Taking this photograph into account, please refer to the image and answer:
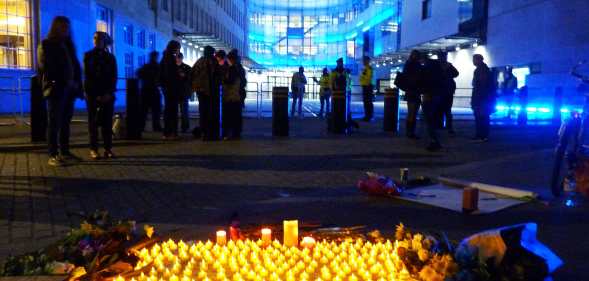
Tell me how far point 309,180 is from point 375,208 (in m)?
1.77

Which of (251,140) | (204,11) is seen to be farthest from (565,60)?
(204,11)

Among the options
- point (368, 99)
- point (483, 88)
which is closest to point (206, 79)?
point (483, 88)

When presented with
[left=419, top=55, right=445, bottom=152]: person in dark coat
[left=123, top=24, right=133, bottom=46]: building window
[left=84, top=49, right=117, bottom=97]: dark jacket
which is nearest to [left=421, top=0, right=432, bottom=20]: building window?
[left=123, top=24, right=133, bottom=46]: building window

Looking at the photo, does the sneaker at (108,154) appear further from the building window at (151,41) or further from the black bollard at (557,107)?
the building window at (151,41)

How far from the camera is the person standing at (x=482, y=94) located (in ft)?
39.9

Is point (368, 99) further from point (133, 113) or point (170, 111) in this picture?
point (133, 113)

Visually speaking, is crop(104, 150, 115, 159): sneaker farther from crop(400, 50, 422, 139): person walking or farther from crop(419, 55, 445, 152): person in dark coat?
crop(400, 50, 422, 139): person walking

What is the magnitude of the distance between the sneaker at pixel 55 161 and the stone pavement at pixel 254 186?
14 cm

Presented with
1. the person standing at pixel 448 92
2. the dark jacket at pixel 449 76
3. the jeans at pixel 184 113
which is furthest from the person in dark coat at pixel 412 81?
the jeans at pixel 184 113

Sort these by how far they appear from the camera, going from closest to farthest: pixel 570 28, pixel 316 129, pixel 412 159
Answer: pixel 412 159
pixel 316 129
pixel 570 28

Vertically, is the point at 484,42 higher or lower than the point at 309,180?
higher

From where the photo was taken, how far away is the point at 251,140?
12117 millimetres

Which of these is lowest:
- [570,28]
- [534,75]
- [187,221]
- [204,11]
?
[187,221]

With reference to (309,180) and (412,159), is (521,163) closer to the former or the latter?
(412,159)
